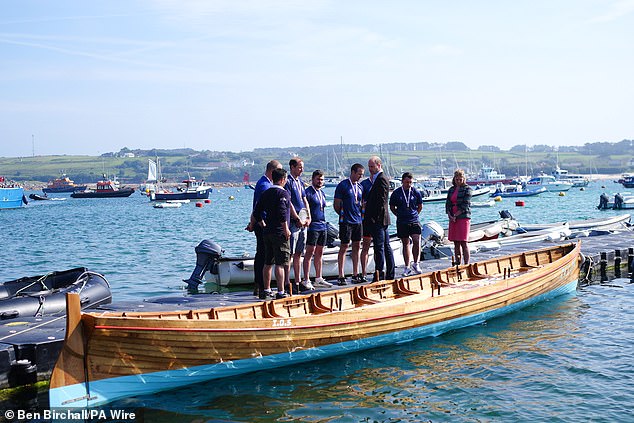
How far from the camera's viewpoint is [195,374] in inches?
370

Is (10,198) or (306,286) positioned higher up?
(306,286)

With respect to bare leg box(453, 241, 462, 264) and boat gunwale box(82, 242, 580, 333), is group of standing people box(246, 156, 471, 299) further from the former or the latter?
boat gunwale box(82, 242, 580, 333)

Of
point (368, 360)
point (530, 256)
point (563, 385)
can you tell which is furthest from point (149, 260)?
point (563, 385)

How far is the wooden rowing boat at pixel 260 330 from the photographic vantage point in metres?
8.44

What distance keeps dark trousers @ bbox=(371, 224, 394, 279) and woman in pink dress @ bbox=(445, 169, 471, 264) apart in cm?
205

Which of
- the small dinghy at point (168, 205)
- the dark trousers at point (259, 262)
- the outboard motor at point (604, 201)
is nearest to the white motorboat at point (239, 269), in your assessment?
the dark trousers at point (259, 262)

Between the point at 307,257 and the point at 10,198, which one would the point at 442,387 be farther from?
the point at 10,198

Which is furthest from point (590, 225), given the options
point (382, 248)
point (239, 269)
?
point (382, 248)

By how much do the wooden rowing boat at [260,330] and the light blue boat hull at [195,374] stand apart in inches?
0.5

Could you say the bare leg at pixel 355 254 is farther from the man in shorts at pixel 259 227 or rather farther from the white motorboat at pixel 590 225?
the white motorboat at pixel 590 225

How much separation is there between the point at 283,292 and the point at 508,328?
452cm

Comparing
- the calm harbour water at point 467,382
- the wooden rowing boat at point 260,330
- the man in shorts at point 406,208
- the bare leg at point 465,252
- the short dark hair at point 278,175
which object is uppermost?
the short dark hair at point 278,175

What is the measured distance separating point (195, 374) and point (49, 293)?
4.72m

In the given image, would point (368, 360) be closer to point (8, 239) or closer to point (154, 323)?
point (154, 323)
